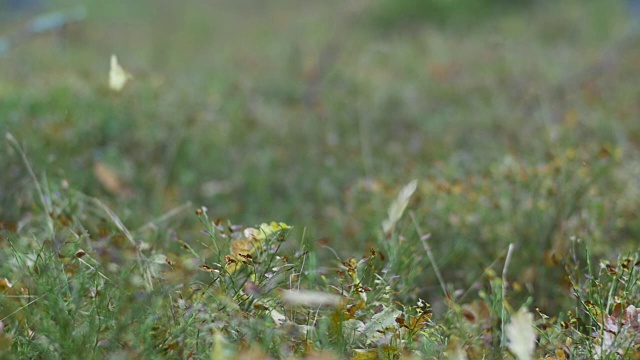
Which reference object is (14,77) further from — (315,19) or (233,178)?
(315,19)

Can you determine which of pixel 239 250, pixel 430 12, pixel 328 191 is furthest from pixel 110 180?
pixel 430 12

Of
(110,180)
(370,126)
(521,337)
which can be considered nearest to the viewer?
(521,337)

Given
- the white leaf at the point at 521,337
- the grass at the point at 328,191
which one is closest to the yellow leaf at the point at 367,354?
the grass at the point at 328,191

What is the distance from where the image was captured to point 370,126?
5.49m

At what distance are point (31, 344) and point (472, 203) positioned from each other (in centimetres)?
224

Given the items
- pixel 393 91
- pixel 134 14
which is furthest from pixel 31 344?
pixel 134 14

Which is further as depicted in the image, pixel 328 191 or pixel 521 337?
pixel 328 191

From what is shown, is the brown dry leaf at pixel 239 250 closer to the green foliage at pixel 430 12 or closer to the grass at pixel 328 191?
the grass at pixel 328 191

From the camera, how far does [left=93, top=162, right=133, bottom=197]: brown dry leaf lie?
12.9 feet

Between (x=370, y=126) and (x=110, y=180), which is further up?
(x=110, y=180)

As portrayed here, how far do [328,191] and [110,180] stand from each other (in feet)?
4.38

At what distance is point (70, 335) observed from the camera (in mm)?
1472

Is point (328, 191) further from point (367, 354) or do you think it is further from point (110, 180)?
point (367, 354)

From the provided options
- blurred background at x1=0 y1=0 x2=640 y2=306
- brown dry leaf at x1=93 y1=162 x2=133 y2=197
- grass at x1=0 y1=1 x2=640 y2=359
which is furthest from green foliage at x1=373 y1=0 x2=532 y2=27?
brown dry leaf at x1=93 y1=162 x2=133 y2=197
